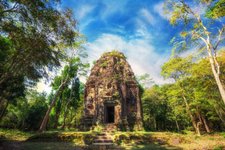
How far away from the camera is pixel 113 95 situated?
794 inches

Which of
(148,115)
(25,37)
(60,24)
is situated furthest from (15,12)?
(148,115)

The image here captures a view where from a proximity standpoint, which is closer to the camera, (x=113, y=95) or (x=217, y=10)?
(x=217, y=10)

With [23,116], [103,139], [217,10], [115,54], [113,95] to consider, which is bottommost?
[103,139]

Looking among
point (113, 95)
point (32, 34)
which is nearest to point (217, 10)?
point (32, 34)

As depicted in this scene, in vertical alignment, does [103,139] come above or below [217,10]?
below

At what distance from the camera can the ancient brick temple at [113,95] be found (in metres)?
19.3

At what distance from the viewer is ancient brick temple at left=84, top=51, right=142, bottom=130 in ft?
63.4

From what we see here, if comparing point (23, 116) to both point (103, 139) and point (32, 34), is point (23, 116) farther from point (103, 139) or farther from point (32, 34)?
point (32, 34)

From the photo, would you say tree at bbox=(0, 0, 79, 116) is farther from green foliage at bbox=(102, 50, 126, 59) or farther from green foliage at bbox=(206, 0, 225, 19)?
green foliage at bbox=(102, 50, 126, 59)

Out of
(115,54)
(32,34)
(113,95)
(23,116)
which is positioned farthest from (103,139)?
(23,116)

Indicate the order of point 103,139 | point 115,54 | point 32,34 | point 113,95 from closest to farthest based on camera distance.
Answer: point 32,34 < point 103,139 < point 113,95 < point 115,54

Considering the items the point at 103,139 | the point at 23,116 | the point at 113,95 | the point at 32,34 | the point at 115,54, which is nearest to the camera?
the point at 32,34

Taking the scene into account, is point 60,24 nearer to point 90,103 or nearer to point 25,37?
point 25,37

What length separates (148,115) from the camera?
3378 centimetres
